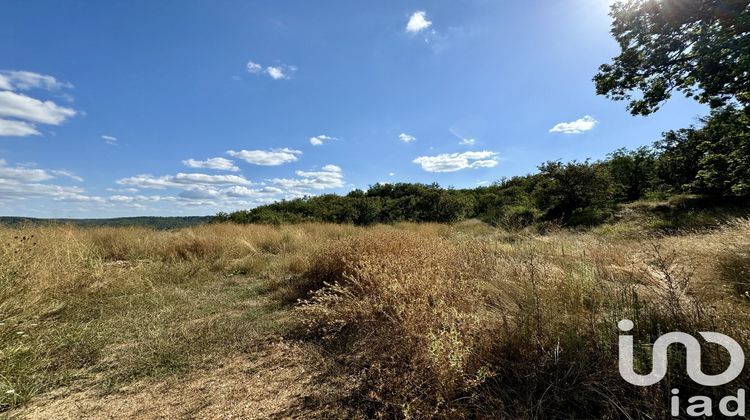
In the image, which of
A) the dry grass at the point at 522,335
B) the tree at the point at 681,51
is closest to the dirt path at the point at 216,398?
the dry grass at the point at 522,335

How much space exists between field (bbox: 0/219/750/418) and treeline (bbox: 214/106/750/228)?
7897 millimetres

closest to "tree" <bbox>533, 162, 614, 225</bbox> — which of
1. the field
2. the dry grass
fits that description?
the field

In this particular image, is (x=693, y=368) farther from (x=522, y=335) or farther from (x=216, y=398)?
(x=216, y=398)

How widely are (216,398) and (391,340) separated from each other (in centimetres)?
127

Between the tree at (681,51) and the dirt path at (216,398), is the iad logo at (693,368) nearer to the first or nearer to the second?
the dirt path at (216,398)

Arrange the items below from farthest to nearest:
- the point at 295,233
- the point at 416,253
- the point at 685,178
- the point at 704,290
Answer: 1. the point at 685,178
2. the point at 295,233
3. the point at 416,253
4. the point at 704,290

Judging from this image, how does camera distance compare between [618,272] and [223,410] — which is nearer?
[223,410]

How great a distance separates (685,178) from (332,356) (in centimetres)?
2048

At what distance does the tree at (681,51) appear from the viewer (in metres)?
5.40

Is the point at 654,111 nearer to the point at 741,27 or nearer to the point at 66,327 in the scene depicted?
the point at 741,27

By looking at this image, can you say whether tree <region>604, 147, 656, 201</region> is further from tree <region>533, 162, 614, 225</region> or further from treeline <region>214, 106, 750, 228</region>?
tree <region>533, 162, 614, 225</region>

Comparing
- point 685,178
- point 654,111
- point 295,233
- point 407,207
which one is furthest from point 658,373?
point 407,207

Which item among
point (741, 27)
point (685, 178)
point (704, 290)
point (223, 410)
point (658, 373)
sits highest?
point (741, 27)

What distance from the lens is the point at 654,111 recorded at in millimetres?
7688
